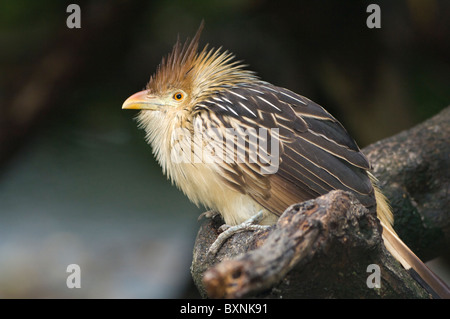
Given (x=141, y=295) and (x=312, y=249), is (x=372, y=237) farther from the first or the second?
(x=141, y=295)

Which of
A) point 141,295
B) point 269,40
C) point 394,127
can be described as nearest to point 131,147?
point 141,295

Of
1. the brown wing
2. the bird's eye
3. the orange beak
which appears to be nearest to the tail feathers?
the brown wing

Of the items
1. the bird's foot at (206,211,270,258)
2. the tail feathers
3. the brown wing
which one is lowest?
the tail feathers

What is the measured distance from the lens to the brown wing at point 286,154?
Result: 270 centimetres

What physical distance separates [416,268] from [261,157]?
940 millimetres

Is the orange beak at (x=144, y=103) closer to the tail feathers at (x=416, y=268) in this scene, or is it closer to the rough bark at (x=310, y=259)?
the rough bark at (x=310, y=259)

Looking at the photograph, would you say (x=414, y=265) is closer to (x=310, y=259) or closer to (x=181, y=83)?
(x=310, y=259)

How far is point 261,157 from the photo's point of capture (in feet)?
9.13

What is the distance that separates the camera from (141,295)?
4.57m

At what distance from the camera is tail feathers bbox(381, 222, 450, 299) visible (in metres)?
2.52

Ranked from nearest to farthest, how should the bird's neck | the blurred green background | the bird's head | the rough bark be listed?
the rough bark
the bird's neck
the bird's head
the blurred green background

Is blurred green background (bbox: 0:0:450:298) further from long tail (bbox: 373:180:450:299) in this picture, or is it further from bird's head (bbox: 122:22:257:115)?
long tail (bbox: 373:180:450:299)

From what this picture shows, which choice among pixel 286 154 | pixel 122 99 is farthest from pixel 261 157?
pixel 122 99

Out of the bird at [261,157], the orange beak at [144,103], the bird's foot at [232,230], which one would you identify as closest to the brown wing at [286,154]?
the bird at [261,157]
